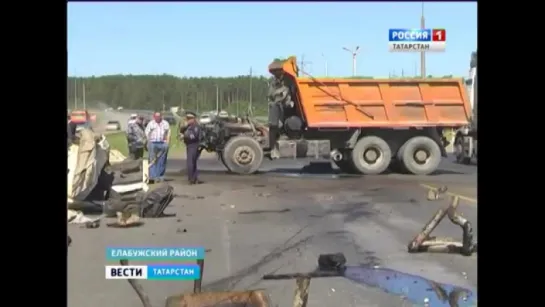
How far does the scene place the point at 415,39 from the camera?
9.42 ft

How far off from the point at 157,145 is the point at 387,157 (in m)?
1.45

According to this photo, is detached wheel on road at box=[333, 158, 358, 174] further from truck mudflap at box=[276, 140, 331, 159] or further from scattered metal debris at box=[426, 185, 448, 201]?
scattered metal debris at box=[426, 185, 448, 201]

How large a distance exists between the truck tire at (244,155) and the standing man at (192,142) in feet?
1.41

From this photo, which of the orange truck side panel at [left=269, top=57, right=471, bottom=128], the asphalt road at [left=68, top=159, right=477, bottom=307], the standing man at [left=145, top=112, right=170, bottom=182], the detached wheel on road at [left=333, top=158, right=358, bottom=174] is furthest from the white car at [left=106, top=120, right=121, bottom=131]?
the detached wheel on road at [left=333, top=158, right=358, bottom=174]

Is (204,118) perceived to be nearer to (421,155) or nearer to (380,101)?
(380,101)

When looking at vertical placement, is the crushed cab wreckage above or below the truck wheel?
below

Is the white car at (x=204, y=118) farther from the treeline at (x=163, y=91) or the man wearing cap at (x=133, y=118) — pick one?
the man wearing cap at (x=133, y=118)

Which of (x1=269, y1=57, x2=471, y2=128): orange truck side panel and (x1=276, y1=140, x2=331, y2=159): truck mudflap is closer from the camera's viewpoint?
(x1=269, y1=57, x2=471, y2=128): orange truck side panel

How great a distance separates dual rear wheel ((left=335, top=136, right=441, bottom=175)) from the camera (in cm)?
380

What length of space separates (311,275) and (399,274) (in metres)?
0.38

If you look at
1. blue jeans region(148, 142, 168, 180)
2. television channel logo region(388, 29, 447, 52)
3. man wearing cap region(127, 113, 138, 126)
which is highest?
television channel logo region(388, 29, 447, 52)

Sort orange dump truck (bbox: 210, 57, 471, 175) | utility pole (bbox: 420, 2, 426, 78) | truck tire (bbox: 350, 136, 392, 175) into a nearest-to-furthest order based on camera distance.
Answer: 1. utility pole (bbox: 420, 2, 426, 78)
2. orange dump truck (bbox: 210, 57, 471, 175)
3. truck tire (bbox: 350, 136, 392, 175)

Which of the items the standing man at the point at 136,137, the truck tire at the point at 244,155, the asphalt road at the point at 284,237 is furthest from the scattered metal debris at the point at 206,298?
the truck tire at the point at 244,155

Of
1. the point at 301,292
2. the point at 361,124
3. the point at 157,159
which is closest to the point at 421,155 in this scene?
the point at 361,124
